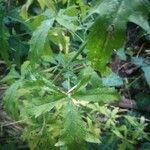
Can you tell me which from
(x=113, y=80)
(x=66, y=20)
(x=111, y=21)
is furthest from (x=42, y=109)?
(x=113, y=80)

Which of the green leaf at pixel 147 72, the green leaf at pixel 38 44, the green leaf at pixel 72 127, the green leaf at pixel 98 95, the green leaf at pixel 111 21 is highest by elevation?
the green leaf at pixel 111 21

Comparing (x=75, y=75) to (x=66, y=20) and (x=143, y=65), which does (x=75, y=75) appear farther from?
(x=143, y=65)

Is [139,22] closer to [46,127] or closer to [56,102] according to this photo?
[56,102]

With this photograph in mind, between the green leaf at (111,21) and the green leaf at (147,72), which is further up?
the green leaf at (111,21)

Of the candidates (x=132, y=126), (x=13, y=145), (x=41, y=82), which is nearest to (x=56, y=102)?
(x=41, y=82)

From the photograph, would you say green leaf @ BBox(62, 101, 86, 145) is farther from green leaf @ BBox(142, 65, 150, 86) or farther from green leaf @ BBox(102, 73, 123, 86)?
green leaf @ BBox(142, 65, 150, 86)

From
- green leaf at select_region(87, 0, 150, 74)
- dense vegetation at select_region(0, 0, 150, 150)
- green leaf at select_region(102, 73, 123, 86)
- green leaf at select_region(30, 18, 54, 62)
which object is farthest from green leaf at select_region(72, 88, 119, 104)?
green leaf at select_region(102, 73, 123, 86)

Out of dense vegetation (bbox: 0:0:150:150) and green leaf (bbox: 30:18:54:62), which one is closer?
dense vegetation (bbox: 0:0:150:150)

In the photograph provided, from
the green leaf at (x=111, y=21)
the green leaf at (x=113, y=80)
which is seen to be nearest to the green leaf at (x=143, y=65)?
the green leaf at (x=113, y=80)

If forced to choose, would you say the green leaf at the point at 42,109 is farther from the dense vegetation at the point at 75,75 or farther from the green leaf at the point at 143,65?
the green leaf at the point at 143,65
